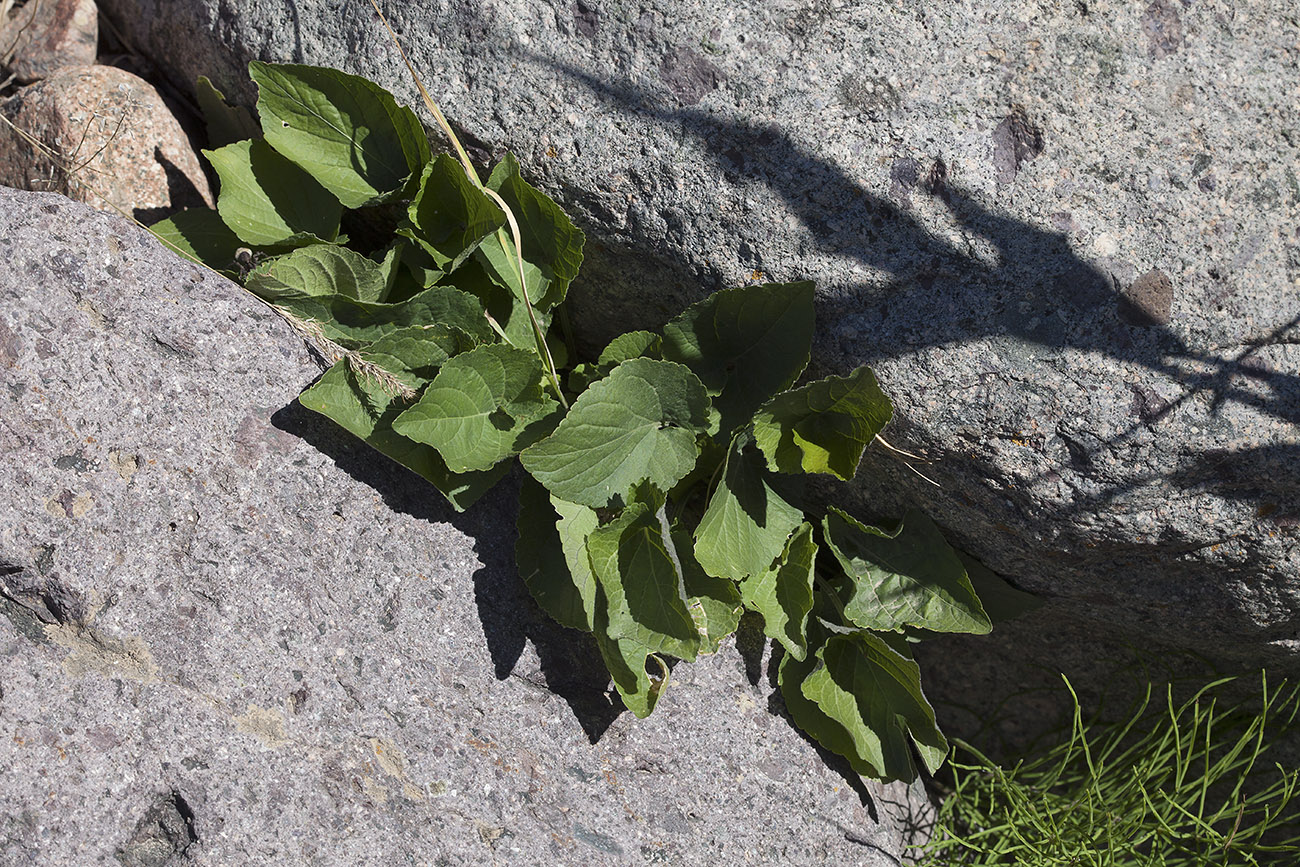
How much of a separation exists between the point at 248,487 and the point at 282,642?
1.00 ft

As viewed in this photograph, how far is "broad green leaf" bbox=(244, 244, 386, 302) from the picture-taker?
1.95 m

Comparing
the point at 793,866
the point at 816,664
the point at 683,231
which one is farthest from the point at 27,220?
the point at 793,866

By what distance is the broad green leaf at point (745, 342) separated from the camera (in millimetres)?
1901

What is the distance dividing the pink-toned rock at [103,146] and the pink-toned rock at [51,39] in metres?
0.17

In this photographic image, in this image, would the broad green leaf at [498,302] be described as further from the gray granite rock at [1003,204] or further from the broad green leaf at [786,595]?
the broad green leaf at [786,595]

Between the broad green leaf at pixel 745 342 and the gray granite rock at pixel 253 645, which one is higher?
the broad green leaf at pixel 745 342

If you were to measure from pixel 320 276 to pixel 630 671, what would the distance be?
3.35 feet

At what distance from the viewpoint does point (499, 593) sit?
2.06 metres

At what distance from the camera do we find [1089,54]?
1858mm

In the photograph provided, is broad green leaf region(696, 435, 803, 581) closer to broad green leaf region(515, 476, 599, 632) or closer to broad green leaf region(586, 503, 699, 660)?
broad green leaf region(586, 503, 699, 660)

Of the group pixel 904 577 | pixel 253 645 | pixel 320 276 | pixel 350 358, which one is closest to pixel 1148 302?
pixel 904 577

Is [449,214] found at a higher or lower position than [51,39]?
higher

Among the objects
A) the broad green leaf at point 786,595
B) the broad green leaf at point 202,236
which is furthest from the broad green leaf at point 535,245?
the broad green leaf at point 786,595

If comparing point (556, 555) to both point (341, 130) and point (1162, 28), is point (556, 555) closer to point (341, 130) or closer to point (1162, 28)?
point (341, 130)
